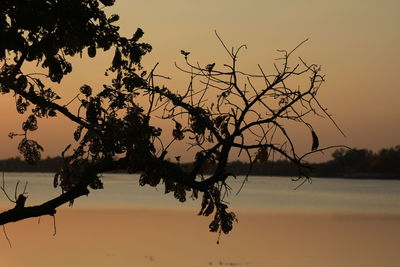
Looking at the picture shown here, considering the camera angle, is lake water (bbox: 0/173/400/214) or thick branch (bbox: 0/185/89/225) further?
lake water (bbox: 0/173/400/214)

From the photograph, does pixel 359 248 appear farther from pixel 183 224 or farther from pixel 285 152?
pixel 285 152

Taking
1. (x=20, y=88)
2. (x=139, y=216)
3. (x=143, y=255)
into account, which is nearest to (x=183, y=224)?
(x=139, y=216)

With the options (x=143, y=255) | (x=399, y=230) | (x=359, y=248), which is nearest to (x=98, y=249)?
(x=143, y=255)

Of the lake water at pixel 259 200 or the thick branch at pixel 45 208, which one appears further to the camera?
the lake water at pixel 259 200

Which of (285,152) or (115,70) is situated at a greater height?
(115,70)

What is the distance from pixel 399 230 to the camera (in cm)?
4469

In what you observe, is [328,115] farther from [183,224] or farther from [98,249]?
[183,224]

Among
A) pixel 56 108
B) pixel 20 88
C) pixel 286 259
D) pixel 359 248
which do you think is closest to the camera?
pixel 56 108

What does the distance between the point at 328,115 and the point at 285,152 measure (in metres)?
0.39

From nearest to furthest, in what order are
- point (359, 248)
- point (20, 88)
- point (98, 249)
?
point (20, 88) < point (98, 249) < point (359, 248)

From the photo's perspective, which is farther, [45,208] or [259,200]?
[259,200]

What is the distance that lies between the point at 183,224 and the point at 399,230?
10.9m

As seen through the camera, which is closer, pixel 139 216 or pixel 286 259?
pixel 286 259

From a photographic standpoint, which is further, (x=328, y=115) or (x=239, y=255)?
(x=239, y=255)
